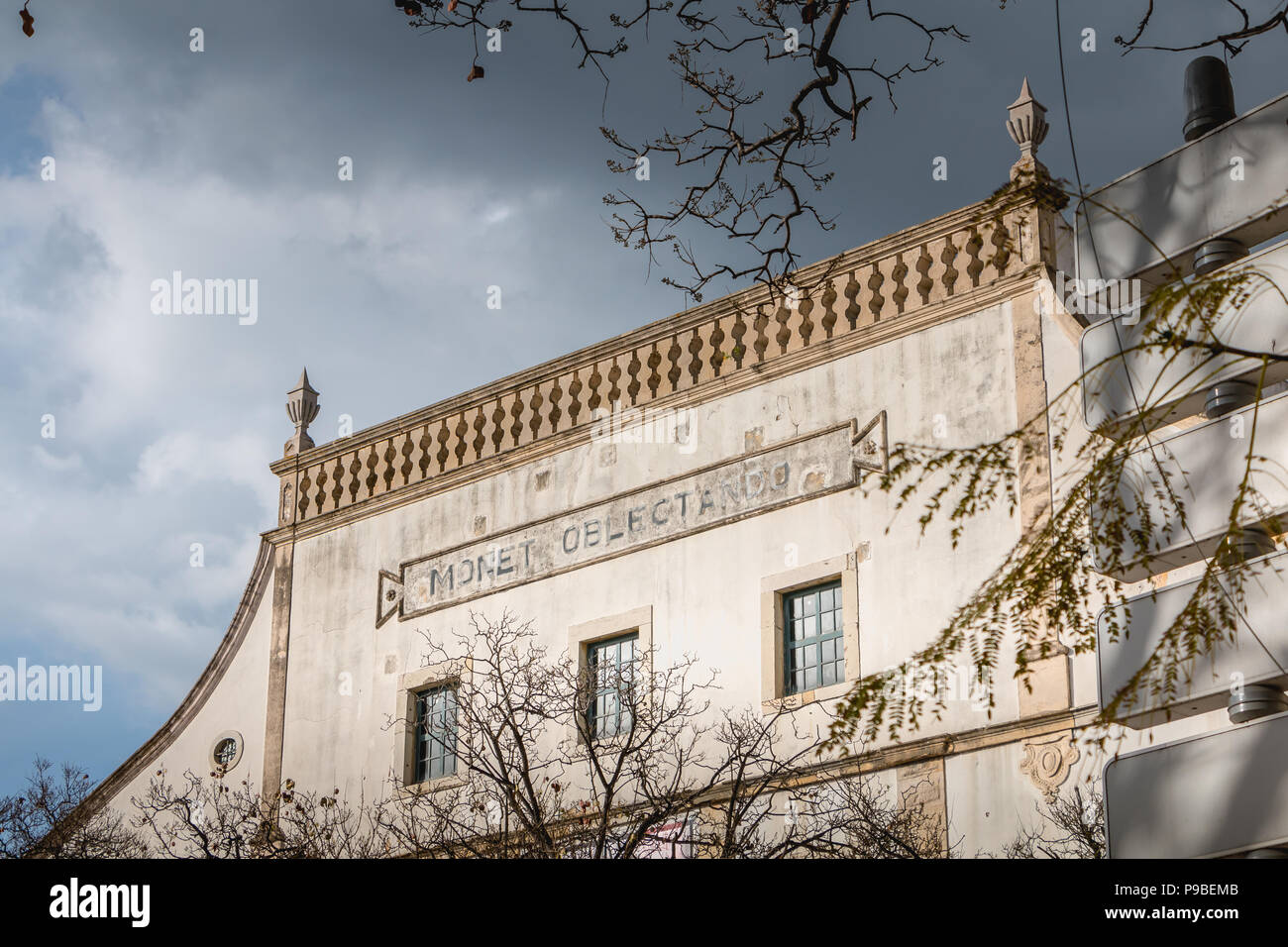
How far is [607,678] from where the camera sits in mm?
19656

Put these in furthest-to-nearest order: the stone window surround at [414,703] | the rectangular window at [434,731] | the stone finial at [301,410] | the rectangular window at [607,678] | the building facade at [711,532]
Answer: the stone finial at [301,410]
the rectangular window at [434,731]
the stone window surround at [414,703]
the rectangular window at [607,678]
the building facade at [711,532]

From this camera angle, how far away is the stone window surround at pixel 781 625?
1792 cm

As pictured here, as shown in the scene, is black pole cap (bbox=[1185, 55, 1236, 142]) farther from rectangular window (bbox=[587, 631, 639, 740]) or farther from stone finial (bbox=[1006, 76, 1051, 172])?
rectangular window (bbox=[587, 631, 639, 740])

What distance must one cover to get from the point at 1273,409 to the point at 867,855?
7.17 m

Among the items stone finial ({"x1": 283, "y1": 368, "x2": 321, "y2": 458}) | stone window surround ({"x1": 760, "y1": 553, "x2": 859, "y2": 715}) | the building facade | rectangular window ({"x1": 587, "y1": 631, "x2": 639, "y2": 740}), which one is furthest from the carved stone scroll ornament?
stone finial ({"x1": 283, "y1": 368, "x2": 321, "y2": 458})

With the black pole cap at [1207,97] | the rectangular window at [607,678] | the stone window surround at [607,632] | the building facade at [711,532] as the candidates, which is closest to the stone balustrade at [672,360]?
the building facade at [711,532]

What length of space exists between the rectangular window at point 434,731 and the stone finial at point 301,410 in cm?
487

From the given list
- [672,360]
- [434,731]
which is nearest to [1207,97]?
[672,360]

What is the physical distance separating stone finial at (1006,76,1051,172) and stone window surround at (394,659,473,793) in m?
8.51

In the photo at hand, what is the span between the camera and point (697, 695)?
18891 mm

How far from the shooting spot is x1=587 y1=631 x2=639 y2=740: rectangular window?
1927cm

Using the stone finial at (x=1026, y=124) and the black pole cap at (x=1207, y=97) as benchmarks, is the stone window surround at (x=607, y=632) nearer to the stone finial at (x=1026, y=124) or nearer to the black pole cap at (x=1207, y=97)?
the stone finial at (x=1026, y=124)

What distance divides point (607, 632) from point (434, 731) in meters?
2.78
